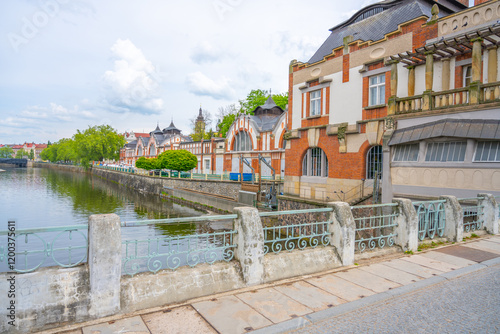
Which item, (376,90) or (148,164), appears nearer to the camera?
(376,90)

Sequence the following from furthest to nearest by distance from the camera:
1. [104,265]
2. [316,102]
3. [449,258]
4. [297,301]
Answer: [316,102] → [449,258] → [297,301] → [104,265]

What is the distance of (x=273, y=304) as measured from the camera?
502cm

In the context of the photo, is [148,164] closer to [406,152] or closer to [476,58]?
[406,152]

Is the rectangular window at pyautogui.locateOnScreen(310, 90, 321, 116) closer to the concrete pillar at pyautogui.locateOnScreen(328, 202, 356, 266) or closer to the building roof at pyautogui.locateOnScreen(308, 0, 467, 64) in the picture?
the building roof at pyautogui.locateOnScreen(308, 0, 467, 64)

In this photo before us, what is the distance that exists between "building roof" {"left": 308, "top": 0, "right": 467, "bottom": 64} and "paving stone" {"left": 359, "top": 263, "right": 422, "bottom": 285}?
14984 millimetres

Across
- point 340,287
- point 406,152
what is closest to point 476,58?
point 406,152

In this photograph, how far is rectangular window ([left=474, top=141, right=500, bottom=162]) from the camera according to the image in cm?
1114

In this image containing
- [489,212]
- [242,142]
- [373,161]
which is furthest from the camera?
[242,142]

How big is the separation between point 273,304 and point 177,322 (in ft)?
4.95

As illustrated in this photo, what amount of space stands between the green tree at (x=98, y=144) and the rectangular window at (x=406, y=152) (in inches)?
2860

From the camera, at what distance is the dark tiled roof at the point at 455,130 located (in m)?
11.2

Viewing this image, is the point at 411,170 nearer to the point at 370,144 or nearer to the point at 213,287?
the point at 370,144

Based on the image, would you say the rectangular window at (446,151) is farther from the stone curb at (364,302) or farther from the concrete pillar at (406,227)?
the stone curb at (364,302)

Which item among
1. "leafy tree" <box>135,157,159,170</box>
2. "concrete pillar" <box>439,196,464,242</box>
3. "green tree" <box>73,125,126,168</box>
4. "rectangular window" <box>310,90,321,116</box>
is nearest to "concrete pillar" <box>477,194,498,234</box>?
"concrete pillar" <box>439,196,464,242</box>
